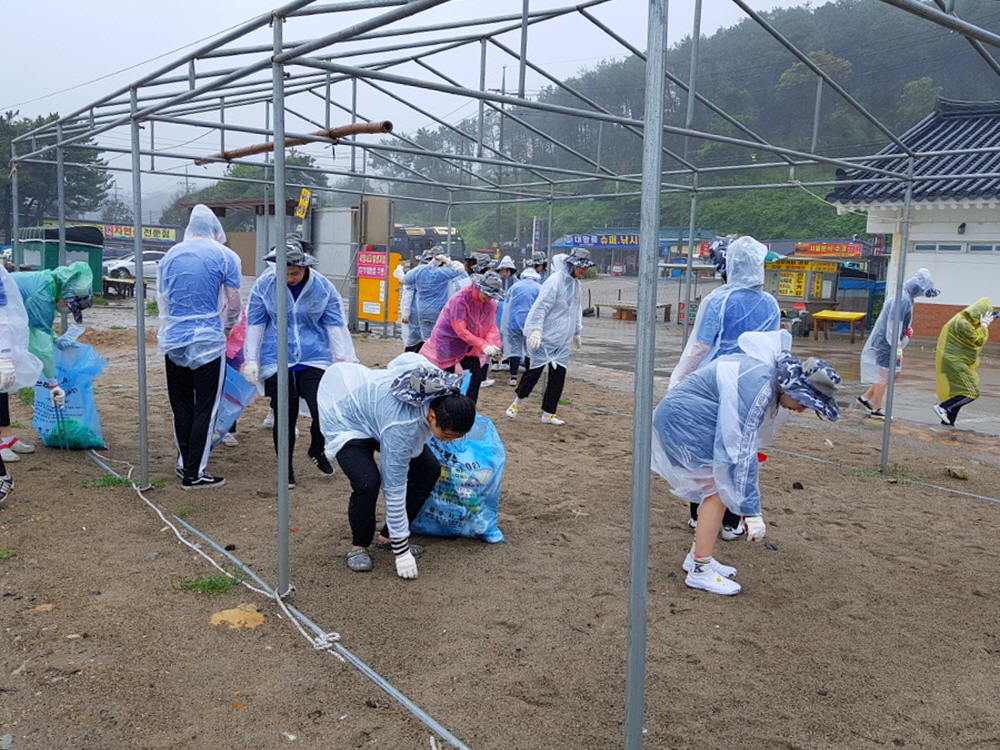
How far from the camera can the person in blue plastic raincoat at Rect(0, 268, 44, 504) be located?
4.45 meters

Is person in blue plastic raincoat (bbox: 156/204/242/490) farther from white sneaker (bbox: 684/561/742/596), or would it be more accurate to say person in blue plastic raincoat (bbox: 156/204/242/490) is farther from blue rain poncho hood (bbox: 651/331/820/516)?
white sneaker (bbox: 684/561/742/596)

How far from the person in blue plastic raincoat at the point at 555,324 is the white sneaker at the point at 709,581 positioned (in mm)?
3753

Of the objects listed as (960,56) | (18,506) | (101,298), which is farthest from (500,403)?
(960,56)

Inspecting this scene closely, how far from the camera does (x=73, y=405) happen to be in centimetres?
559

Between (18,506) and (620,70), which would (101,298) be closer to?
(18,506)

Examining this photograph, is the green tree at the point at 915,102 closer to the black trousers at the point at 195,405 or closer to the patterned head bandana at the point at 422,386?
the black trousers at the point at 195,405

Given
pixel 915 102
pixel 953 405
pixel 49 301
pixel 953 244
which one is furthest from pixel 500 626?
pixel 915 102

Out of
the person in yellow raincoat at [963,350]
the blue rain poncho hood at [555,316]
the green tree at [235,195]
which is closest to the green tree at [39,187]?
the green tree at [235,195]

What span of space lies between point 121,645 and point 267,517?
5.02 ft

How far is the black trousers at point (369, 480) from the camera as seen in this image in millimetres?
3664

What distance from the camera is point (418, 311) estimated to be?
29.5ft

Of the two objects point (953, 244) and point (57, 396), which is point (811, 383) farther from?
point (953, 244)

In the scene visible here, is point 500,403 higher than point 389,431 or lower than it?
lower

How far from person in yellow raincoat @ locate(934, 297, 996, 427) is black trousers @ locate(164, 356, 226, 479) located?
6928 millimetres
